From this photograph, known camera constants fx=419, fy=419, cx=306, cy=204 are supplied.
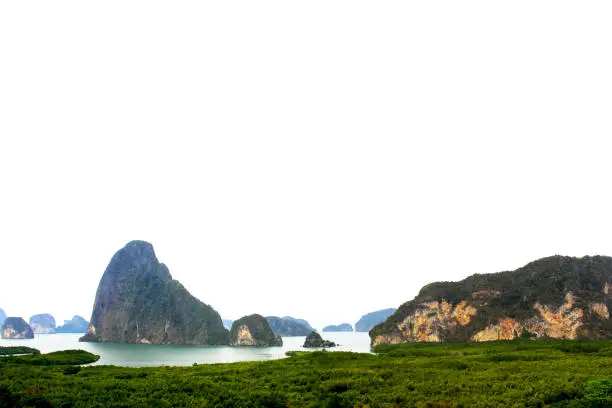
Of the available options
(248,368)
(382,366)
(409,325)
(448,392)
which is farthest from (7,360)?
(409,325)

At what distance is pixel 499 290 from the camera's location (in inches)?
5276

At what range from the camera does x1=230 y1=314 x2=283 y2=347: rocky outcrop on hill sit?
184 meters

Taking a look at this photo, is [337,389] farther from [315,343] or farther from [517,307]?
[315,343]

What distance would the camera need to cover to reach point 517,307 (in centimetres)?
12444

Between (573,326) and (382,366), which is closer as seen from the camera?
(382,366)

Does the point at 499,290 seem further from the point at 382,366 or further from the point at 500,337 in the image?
the point at 382,366

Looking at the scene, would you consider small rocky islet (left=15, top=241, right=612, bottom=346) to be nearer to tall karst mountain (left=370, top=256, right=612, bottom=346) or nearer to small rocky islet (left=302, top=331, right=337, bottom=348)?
tall karst mountain (left=370, top=256, right=612, bottom=346)

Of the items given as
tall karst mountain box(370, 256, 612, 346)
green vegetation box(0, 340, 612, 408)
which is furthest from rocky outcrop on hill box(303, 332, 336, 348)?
green vegetation box(0, 340, 612, 408)

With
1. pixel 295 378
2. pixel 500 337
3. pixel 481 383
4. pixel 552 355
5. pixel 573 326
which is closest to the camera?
pixel 481 383

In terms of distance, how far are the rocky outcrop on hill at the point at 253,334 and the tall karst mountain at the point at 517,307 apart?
53.2m

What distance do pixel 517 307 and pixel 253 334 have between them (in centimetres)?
10956

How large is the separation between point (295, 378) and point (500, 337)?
9565 cm

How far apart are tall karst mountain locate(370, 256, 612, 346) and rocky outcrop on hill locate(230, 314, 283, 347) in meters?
53.2

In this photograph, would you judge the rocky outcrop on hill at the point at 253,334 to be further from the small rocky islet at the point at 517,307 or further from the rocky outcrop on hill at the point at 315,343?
the small rocky islet at the point at 517,307
